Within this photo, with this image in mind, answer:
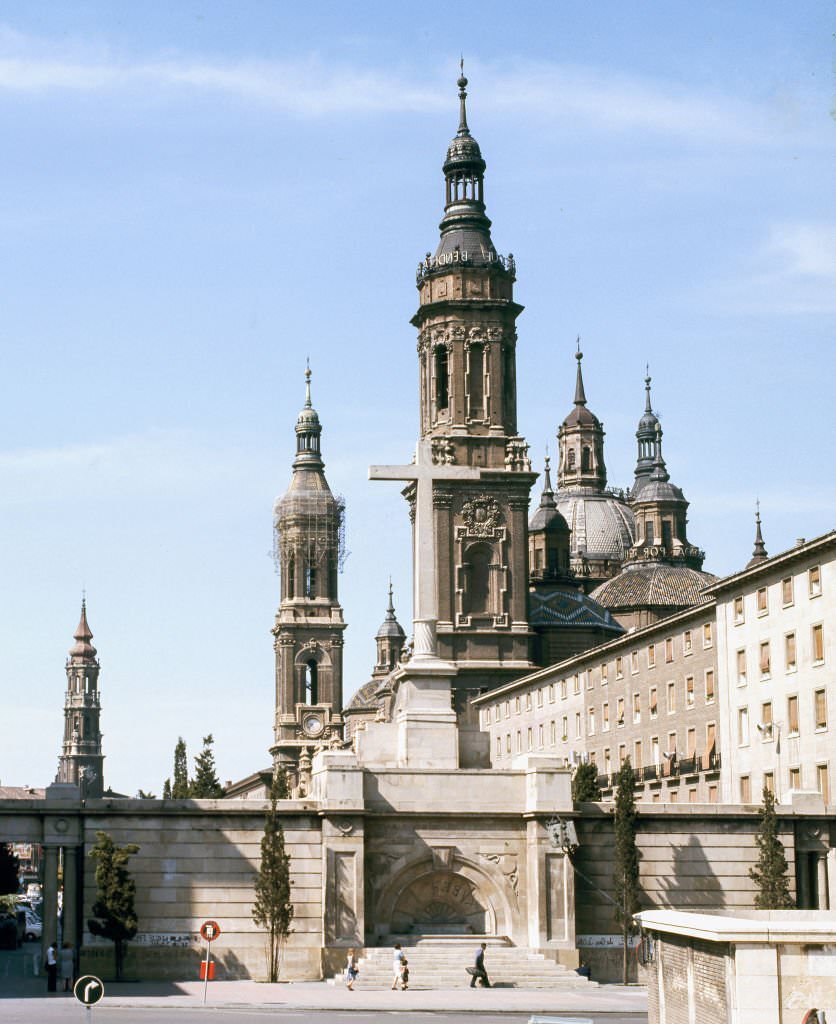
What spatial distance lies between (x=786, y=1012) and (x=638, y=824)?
3415cm

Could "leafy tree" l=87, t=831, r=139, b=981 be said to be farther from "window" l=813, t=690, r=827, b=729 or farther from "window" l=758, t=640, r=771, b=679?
"window" l=758, t=640, r=771, b=679

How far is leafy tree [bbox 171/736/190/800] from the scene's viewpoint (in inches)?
4382

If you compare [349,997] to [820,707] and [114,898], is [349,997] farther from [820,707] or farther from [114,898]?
[820,707]

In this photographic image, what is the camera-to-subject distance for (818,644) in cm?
7062

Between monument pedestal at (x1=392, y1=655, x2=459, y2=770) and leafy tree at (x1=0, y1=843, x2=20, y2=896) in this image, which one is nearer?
monument pedestal at (x1=392, y1=655, x2=459, y2=770)

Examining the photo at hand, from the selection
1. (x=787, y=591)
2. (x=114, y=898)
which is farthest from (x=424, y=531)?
(x=787, y=591)

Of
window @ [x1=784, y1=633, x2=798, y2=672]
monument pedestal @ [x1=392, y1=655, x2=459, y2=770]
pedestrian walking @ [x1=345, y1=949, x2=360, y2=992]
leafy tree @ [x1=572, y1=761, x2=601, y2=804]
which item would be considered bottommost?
pedestrian walking @ [x1=345, y1=949, x2=360, y2=992]

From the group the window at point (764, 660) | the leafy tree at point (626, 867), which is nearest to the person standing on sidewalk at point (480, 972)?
the leafy tree at point (626, 867)

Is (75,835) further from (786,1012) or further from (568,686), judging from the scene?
(568,686)

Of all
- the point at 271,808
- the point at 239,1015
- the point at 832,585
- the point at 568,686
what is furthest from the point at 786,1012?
the point at 568,686

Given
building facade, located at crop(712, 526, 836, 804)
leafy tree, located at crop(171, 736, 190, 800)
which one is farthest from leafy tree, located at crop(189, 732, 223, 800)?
building facade, located at crop(712, 526, 836, 804)

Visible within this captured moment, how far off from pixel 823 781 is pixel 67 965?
99.7 feet

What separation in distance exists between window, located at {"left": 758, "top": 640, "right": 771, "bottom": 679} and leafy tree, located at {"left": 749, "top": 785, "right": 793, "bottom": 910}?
1806cm

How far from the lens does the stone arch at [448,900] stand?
58.4 meters
